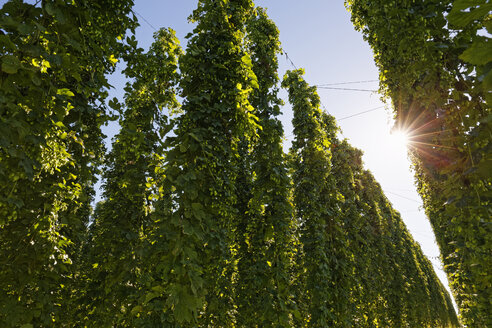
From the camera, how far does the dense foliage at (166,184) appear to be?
2254mm

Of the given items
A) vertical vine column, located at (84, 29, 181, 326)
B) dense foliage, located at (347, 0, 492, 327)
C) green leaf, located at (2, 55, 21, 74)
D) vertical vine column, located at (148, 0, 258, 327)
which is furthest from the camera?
vertical vine column, located at (84, 29, 181, 326)

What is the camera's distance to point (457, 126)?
2.37 meters

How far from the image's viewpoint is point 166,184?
3670 millimetres

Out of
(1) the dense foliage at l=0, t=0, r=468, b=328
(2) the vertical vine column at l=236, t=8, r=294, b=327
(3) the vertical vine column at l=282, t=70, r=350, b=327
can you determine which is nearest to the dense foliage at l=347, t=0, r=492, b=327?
(1) the dense foliage at l=0, t=0, r=468, b=328

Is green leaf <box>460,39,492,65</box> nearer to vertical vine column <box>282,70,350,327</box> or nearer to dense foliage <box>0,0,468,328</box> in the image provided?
dense foliage <box>0,0,468,328</box>

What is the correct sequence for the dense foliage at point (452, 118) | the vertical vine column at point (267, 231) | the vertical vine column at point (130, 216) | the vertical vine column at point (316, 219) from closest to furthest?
the dense foliage at point (452, 118) → the vertical vine column at point (267, 231) → the vertical vine column at point (130, 216) → the vertical vine column at point (316, 219)

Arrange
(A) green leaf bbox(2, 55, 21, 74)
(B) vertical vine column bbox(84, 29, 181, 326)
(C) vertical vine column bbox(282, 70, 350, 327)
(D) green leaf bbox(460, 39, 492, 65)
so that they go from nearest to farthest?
(D) green leaf bbox(460, 39, 492, 65) < (A) green leaf bbox(2, 55, 21, 74) < (B) vertical vine column bbox(84, 29, 181, 326) < (C) vertical vine column bbox(282, 70, 350, 327)

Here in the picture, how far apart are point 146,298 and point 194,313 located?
68 cm

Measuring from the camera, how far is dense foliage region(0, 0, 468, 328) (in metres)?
2.25

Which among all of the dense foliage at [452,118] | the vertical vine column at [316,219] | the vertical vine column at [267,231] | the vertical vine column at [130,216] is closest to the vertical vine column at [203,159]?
the vertical vine column at [267,231]

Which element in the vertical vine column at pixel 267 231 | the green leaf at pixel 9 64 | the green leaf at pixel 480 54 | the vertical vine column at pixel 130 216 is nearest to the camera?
the green leaf at pixel 480 54

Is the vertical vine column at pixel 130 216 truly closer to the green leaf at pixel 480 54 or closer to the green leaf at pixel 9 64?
the green leaf at pixel 9 64

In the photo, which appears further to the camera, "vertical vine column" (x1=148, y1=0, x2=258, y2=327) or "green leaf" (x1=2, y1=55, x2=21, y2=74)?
"vertical vine column" (x1=148, y1=0, x2=258, y2=327)

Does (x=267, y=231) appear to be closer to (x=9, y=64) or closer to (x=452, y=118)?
(x=452, y=118)
